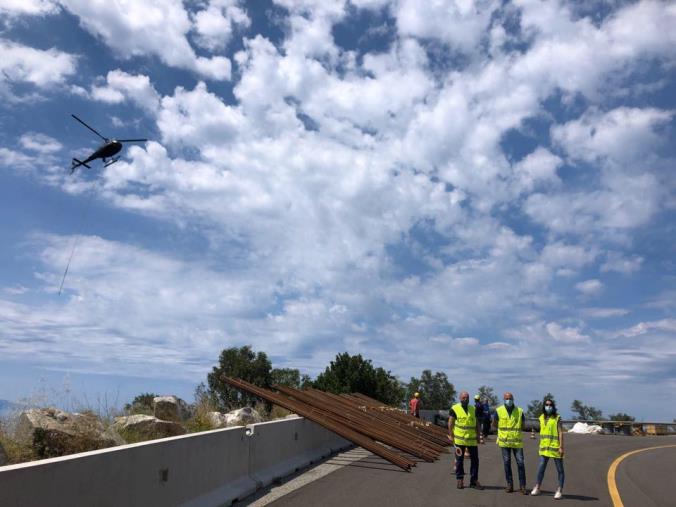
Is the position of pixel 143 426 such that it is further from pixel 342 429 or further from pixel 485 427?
pixel 485 427

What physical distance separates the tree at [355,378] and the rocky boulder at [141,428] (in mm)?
23435

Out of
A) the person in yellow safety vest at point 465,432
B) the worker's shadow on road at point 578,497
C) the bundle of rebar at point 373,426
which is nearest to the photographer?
the worker's shadow on road at point 578,497

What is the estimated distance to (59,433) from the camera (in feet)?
30.7

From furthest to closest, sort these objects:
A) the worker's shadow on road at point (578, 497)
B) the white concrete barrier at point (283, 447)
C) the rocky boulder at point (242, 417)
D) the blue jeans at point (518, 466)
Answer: the rocky boulder at point (242, 417) → the white concrete barrier at point (283, 447) → the blue jeans at point (518, 466) → the worker's shadow on road at point (578, 497)

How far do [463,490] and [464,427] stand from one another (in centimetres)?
125

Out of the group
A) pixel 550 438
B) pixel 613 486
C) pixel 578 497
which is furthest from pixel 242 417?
pixel 578 497

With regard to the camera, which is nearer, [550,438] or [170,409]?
[550,438]

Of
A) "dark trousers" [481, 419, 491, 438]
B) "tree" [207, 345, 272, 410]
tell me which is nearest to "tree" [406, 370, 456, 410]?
"tree" [207, 345, 272, 410]

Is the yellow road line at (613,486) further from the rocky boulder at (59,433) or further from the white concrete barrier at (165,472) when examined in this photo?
the rocky boulder at (59,433)

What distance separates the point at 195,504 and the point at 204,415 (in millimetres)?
7351

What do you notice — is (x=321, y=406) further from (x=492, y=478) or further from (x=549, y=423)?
(x=549, y=423)

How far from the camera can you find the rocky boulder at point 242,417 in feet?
56.5

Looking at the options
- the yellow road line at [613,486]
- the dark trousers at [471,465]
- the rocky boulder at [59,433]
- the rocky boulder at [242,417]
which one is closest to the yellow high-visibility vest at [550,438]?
the yellow road line at [613,486]

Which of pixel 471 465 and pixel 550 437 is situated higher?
pixel 550 437
